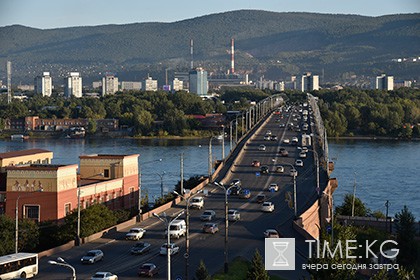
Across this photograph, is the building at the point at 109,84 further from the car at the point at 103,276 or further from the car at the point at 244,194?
the car at the point at 103,276

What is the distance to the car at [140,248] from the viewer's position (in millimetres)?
7258

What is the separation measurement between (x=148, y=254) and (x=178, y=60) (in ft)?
374

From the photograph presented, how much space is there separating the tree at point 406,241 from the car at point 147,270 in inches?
120

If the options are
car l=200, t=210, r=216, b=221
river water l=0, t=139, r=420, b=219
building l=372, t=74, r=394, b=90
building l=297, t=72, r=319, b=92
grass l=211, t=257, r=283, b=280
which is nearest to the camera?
grass l=211, t=257, r=283, b=280

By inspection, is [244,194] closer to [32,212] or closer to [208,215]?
[208,215]

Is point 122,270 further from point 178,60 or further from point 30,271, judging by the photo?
point 178,60

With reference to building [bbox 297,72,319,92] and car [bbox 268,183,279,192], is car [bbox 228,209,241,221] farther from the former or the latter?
building [bbox 297,72,319,92]

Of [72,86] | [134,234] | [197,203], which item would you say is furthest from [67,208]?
[72,86]

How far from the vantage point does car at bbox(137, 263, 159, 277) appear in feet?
20.9

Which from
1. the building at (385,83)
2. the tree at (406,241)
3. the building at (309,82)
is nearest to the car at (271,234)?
the tree at (406,241)

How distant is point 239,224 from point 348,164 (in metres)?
10.2

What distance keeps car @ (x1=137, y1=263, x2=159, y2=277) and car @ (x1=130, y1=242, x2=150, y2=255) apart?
79 centimetres

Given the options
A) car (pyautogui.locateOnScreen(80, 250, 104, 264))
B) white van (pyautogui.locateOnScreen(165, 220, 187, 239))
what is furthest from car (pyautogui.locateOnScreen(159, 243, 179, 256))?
white van (pyautogui.locateOnScreen(165, 220, 187, 239))

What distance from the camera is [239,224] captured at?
8977mm
